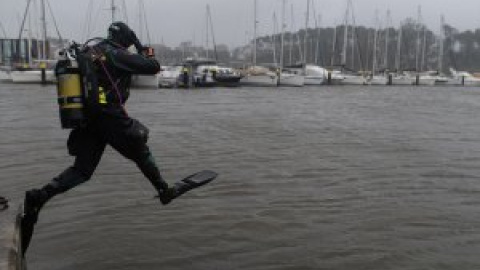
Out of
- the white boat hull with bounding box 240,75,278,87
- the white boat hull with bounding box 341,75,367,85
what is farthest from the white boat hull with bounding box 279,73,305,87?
the white boat hull with bounding box 341,75,367,85

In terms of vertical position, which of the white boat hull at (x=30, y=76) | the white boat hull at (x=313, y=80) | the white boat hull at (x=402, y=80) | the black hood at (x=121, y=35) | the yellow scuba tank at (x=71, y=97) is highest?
the black hood at (x=121, y=35)

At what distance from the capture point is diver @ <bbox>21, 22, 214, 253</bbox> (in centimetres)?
484

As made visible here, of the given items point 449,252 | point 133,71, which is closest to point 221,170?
point 449,252

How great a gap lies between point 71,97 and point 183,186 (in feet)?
4.29

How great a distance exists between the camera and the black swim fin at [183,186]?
5.40 metres

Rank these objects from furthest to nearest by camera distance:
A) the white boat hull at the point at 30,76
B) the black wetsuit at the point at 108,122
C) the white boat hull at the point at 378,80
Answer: the white boat hull at the point at 378,80 → the white boat hull at the point at 30,76 → the black wetsuit at the point at 108,122

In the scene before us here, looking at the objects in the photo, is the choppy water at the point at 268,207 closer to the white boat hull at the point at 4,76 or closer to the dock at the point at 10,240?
the dock at the point at 10,240

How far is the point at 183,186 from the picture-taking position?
5480 mm

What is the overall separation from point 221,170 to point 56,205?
11.1 ft

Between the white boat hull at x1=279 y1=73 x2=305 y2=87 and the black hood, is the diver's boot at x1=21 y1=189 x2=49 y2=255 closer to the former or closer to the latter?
the black hood

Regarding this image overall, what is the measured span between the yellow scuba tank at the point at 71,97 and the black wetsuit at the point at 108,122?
0.32ft

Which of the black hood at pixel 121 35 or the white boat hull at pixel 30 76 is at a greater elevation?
the black hood at pixel 121 35

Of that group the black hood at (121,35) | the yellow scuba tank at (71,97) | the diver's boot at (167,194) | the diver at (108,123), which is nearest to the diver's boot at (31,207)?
the diver at (108,123)

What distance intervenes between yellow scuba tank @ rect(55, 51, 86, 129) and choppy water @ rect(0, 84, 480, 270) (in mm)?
1480
